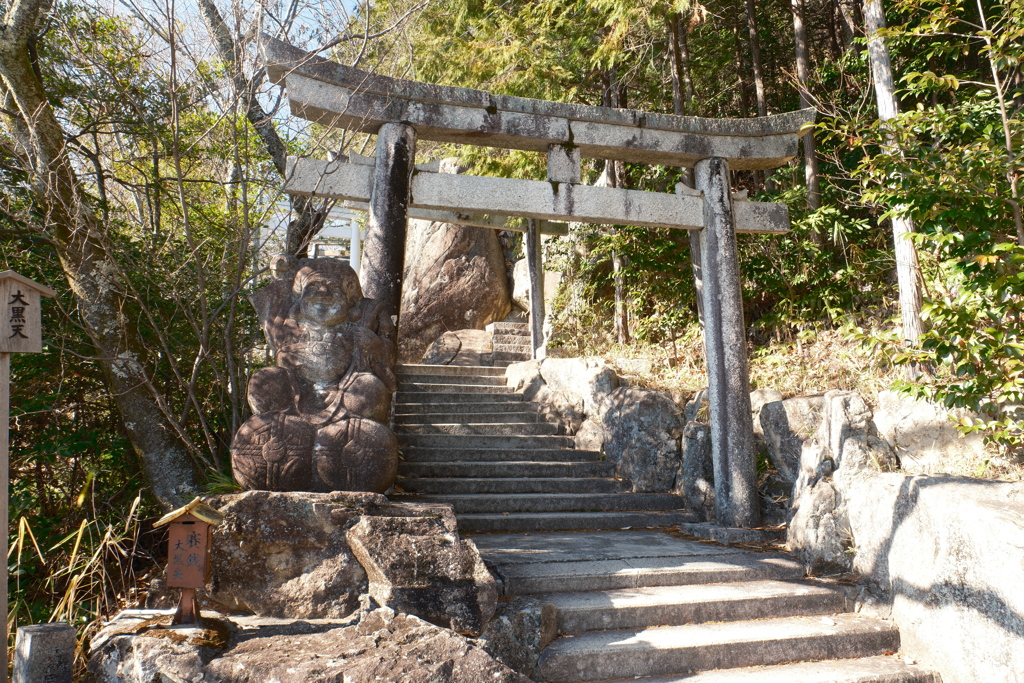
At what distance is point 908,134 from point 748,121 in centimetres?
180

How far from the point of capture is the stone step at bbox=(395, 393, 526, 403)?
27.0ft

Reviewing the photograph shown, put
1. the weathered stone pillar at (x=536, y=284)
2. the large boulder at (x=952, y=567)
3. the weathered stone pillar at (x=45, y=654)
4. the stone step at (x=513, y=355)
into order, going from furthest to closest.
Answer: the stone step at (x=513, y=355) < the weathered stone pillar at (x=536, y=284) < the large boulder at (x=952, y=567) < the weathered stone pillar at (x=45, y=654)

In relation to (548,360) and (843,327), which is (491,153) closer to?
(548,360)

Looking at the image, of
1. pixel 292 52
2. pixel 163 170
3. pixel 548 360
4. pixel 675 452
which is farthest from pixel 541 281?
pixel 292 52

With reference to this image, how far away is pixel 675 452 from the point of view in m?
6.70

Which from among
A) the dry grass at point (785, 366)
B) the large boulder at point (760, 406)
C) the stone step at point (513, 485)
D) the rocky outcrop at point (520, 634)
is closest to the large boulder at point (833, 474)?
the dry grass at point (785, 366)

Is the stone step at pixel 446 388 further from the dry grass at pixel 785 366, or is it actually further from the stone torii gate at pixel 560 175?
the stone torii gate at pixel 560 175

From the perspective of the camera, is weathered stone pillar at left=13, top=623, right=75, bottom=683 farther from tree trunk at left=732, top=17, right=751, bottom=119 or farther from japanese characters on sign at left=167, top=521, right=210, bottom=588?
tree trunk at left=732, top=17, right=751, bottom=119

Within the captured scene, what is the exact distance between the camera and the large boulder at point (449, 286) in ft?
47.4

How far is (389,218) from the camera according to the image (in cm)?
520

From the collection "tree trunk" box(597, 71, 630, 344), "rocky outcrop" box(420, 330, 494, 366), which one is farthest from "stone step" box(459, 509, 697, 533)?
"rocky outcrop" box(420, 330, 494, 366)

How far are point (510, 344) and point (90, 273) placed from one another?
310 inches

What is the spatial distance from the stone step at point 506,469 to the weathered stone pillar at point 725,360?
1489mm

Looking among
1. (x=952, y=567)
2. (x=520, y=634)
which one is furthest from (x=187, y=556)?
(x=952, y=567)
